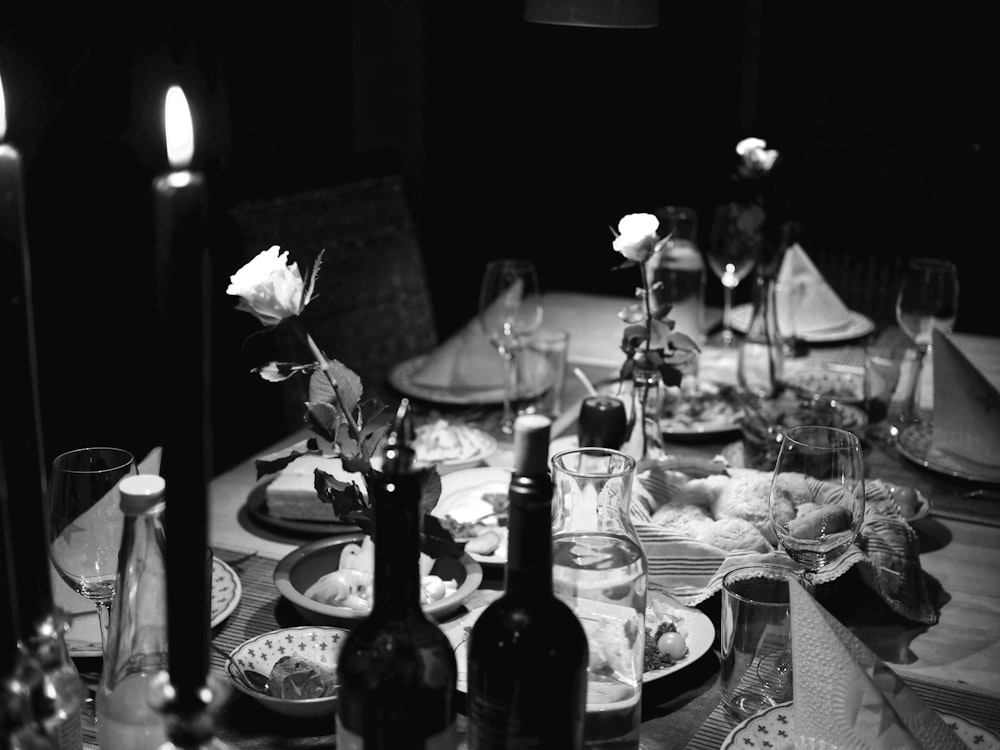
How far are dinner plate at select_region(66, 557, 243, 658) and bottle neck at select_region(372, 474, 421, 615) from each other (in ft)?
1.58

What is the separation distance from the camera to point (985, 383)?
1.64 meters

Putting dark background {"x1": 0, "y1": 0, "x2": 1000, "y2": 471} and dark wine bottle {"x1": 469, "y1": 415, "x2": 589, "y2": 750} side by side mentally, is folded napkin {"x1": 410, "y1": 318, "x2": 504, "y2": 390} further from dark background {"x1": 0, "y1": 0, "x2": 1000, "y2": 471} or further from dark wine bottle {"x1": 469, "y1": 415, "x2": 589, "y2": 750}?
dark wine bottle {"x1": 469, "y1": 415, "x2": 589, "y2": 750}

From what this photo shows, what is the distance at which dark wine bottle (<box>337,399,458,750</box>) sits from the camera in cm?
69

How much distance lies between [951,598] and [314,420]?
751 millimetres

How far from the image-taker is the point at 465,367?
201cm

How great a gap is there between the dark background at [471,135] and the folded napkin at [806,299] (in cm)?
68

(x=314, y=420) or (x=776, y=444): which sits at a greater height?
(x=314, y=420)

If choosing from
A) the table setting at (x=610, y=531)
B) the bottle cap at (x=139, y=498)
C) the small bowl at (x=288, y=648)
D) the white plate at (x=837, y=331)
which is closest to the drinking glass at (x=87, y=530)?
the table setting at (x=610, y=531)

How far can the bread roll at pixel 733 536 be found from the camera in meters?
1.21

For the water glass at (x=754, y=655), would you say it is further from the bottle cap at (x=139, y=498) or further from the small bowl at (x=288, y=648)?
the bottle cap at (x=139, y=498)

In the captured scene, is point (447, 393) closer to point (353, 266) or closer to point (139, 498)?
point (353, 266)

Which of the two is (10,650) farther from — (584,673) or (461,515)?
(461,515)

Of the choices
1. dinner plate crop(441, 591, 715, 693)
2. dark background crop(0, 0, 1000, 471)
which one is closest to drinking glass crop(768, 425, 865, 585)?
dinner plate crop(441, 591, 715, 693)

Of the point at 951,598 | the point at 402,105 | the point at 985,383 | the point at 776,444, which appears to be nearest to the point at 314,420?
the point at 951,598
